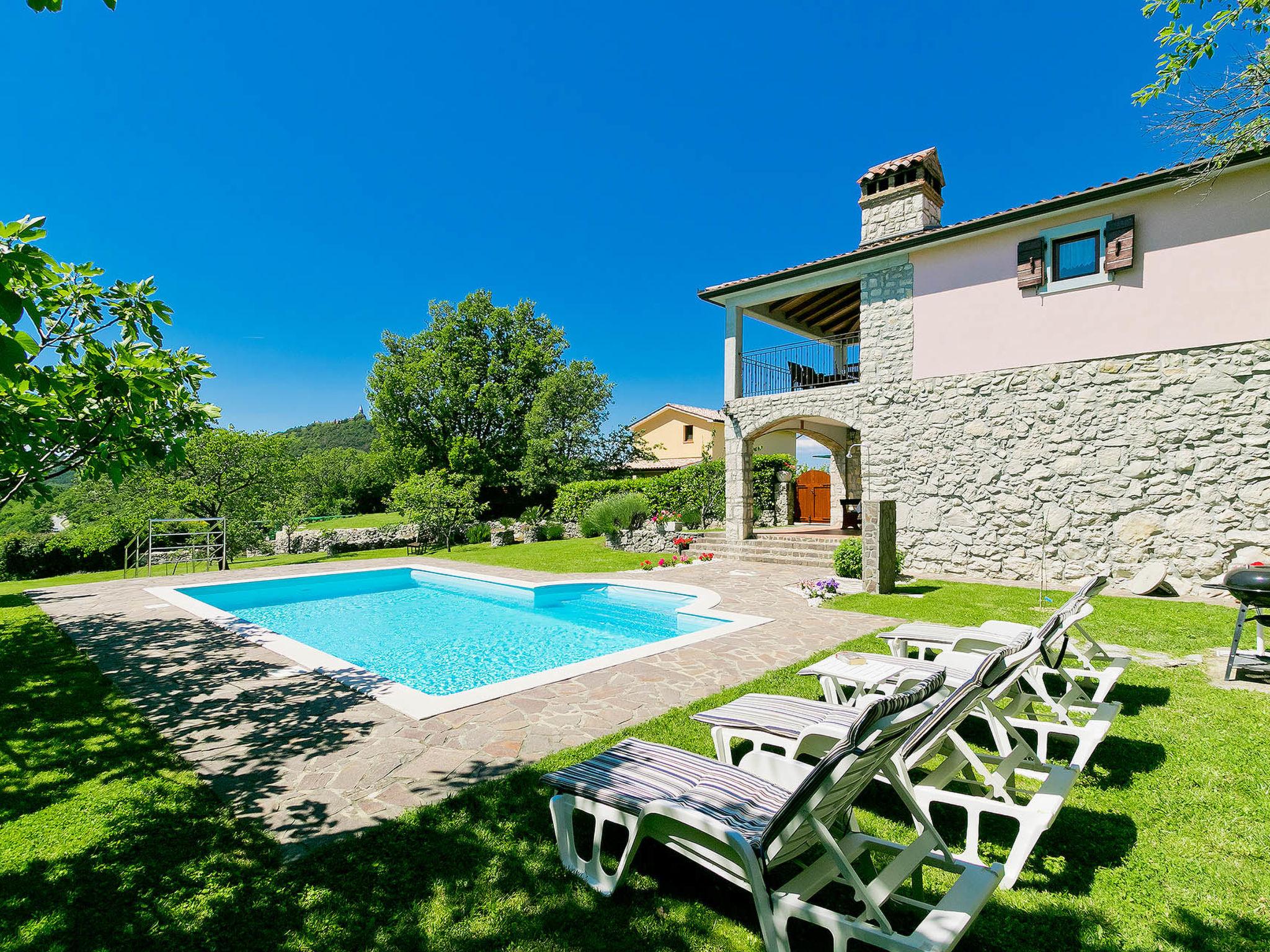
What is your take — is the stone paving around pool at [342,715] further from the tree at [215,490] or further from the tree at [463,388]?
the tree at [463,388]

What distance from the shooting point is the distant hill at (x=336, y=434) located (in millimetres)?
70375

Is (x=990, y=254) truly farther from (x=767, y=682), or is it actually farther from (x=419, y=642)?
(x=419, y=642)

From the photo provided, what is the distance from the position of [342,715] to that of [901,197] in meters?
17.1

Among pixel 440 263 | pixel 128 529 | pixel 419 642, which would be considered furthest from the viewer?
pixel 440 263

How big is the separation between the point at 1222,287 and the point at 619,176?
21.2m

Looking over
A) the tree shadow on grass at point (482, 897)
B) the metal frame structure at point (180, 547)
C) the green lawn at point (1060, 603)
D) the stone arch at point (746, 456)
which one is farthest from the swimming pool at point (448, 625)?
the stone arch at point (746, 456)

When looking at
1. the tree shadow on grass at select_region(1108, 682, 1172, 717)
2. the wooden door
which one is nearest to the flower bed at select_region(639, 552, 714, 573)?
the wooden door

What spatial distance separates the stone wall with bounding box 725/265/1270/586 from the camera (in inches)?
372

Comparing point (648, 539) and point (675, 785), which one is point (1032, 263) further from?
point (675, 785)

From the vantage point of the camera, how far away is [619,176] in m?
24.9

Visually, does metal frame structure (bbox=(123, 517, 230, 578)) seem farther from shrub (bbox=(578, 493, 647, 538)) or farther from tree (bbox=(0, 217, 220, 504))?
tree (bbox=(0, 217, 220, 504))

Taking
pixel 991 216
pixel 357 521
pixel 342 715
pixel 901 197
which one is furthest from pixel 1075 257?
pixel 357 521

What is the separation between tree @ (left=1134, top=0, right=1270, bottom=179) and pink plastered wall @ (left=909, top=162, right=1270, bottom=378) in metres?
2.35

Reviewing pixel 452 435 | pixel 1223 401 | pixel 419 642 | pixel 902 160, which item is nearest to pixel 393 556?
pixel 419 642
